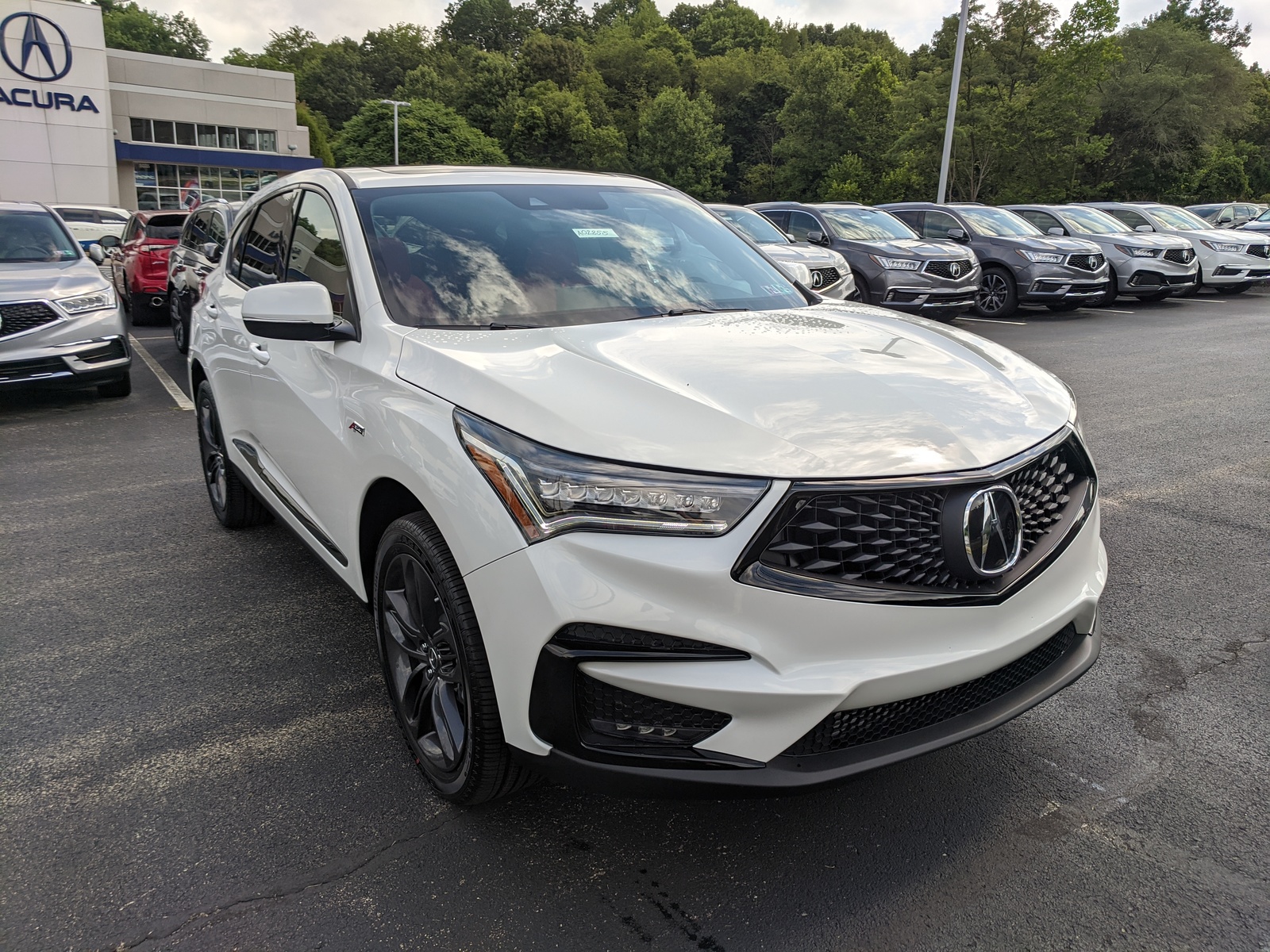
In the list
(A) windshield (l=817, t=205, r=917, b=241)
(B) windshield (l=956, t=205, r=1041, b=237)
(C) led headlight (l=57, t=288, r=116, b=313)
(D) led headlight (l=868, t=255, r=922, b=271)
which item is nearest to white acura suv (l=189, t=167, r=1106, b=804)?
(C) led headlight (l=57, t=288, r=116, b=313)

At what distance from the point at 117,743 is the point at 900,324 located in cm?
289

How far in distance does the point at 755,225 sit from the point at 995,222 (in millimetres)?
4977

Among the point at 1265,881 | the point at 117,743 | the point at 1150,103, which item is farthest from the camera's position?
the point at 1150,103

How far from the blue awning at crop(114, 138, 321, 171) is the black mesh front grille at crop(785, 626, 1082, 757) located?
4977 cm

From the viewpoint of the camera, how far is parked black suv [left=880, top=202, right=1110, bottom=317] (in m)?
14.2

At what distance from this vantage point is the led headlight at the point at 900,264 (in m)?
12.7

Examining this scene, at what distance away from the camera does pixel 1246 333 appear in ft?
41.4

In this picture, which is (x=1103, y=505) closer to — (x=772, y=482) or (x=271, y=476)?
(x=772, y=482)

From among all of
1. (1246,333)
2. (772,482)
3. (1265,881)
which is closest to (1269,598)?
(1265,881)

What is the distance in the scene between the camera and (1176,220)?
19.2m

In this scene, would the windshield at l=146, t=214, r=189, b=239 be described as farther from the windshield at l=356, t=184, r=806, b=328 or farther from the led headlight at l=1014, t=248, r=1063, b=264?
the led headlight at l=1014, t=248, r=1063, b=264

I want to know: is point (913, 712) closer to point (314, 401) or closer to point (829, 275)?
point (314, 401)

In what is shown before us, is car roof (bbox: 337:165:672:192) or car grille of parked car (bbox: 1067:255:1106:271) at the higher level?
car roof (bbox: 337:165:672:192)

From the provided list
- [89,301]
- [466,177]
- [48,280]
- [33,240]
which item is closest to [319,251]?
[466,177]
